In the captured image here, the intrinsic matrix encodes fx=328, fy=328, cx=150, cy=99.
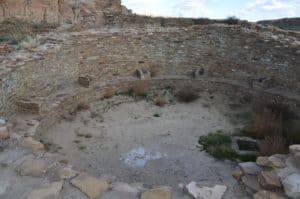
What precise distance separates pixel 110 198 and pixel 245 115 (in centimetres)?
486

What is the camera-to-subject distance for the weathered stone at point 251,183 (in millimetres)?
3128

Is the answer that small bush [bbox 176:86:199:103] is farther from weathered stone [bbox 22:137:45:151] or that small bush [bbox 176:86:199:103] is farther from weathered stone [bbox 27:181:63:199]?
weathered stone [bbox 27:181:63:199]

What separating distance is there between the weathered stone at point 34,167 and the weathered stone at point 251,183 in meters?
2.01

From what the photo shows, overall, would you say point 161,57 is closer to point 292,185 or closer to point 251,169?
point 251,169

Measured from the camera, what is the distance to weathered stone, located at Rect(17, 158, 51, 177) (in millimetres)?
3284

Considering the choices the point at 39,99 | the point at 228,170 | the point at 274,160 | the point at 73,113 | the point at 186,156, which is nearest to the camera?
the point at 274,160

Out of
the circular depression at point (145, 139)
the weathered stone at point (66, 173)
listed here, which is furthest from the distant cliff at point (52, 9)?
the weathered stone at point (66, 173)

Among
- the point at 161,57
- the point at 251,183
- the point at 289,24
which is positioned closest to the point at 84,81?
the point at 161,57

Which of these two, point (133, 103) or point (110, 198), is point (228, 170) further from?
point (133, 103)

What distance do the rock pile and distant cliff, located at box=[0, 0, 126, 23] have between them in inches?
408

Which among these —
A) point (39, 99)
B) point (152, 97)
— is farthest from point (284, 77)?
point (39, 99)

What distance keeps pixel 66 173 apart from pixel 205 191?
4.56 ft

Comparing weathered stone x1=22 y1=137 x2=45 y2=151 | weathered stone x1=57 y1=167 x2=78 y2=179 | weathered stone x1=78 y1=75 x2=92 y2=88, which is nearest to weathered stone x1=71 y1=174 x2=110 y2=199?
weathered stone x1=57 y1=167 x2=78 y2=179

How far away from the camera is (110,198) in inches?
119
